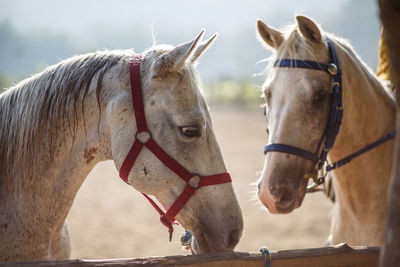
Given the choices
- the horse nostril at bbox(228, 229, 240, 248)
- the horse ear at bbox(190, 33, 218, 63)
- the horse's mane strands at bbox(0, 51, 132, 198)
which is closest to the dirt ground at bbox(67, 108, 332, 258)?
the horse nostril at bbox(228, 229, 240, 248)

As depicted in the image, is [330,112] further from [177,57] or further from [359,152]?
[177,57]

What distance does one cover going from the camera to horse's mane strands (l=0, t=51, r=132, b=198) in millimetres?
1875

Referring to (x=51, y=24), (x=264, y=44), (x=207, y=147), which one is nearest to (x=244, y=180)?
(x=264, y=44)

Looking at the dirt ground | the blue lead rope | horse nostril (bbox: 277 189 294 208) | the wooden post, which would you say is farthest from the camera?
the dirt ground

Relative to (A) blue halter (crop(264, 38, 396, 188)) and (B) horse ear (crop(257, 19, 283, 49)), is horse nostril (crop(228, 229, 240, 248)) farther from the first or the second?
(B) horse ear (crop(257, 19, 283, 49))

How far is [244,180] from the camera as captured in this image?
11.2 meters

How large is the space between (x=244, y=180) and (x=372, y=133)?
349 inches

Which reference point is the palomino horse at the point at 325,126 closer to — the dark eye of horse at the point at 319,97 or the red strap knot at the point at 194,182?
the dark eye of horse at the point at 319,97

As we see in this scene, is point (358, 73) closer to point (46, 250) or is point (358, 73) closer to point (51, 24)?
point (46, 250)

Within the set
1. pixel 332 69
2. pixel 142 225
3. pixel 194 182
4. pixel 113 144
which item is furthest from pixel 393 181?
pixel 142 225

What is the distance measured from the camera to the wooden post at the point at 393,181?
79cm

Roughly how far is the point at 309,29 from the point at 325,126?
0.70 m

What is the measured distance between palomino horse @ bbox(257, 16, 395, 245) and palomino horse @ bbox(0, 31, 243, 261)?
1.85 feet

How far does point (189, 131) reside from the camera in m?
1.79
